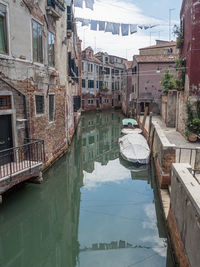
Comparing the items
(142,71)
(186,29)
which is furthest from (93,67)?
(186,29)

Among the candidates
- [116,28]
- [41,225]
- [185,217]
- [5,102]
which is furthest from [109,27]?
[185,217]

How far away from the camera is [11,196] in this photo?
23.3 ft

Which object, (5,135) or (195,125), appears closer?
(5,135)

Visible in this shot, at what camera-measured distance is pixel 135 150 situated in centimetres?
1153

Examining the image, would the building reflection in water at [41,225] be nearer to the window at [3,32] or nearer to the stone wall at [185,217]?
the stone wall at [185,217]

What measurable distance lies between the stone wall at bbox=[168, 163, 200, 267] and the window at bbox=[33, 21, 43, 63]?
20.3 feet

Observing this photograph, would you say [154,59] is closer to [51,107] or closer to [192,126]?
[192,126]

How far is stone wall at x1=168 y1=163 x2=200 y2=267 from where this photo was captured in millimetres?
3334

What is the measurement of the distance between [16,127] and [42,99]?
→ 196cm

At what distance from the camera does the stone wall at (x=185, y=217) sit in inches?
131

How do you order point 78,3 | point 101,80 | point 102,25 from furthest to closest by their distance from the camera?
point 101,80 → point 102,25 → point 78,3

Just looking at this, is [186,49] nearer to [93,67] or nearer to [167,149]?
[167,149]

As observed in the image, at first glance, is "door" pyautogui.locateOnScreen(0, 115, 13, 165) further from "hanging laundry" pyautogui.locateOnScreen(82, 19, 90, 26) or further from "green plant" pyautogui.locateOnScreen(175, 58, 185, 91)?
"green plant" pyautogui.locateOnScreen(175, 58, 185, 91)

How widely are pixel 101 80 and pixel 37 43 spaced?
2874 centimetres
